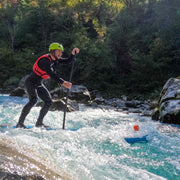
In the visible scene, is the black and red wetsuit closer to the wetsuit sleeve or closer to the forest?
the wetsuit sleeve

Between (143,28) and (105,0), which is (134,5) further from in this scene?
(143,28)

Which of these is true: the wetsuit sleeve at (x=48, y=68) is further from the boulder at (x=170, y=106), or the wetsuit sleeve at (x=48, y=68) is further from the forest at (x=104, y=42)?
the forest at (x=104, y=42)

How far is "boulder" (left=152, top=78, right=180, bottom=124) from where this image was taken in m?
7.74

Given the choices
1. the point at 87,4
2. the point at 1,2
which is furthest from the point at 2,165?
the point at 1,2

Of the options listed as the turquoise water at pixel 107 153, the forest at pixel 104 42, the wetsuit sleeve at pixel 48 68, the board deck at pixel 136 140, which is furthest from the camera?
the forest at pixel 104 42

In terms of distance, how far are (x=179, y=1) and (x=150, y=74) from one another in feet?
25.9

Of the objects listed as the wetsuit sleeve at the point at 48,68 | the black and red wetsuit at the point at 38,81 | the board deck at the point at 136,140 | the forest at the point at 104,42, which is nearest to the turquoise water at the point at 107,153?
the board deck at the point at 136,140

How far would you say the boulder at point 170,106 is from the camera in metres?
7.74

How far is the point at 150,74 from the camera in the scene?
17625 millimetres

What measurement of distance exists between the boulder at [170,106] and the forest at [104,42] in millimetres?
6636

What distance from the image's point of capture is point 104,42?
21109 millimetres

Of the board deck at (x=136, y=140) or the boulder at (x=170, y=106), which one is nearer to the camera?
the board deck at (x=136, y=140)

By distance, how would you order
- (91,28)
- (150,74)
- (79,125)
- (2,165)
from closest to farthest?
(2,165) < (79,125) < (150,74) < (91,28)

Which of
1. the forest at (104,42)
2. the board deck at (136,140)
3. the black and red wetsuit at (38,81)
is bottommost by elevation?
the board deck at (136,140)
